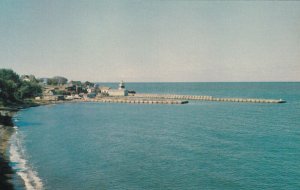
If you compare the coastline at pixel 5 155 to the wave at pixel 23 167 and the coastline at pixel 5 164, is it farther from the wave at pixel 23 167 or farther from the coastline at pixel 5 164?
the wave at pixel 23 167

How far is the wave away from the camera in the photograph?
133 feet

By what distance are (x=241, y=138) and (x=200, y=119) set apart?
99.9 ft

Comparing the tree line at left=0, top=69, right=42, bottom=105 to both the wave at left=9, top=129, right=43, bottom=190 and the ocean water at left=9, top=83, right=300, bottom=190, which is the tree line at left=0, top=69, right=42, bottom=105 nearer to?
the ocean water at left=9, top=83, right=300, bottom=190

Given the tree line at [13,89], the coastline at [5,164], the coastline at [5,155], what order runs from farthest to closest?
1. the tree line at [13,89]
2. the coastline at [5,155]
3. the coastline at [5,164]

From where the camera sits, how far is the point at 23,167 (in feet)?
157

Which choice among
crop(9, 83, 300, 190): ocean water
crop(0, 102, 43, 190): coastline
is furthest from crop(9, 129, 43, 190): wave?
crop(0, 102, 43, 190): coastline

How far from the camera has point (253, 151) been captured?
56156 millimetres

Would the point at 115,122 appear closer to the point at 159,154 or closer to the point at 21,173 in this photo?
the point at 159,154

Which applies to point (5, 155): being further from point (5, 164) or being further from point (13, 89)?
point (13, 89)

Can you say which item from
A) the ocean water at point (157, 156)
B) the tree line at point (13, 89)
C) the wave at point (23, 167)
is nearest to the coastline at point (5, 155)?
the wave at point (23, 167)

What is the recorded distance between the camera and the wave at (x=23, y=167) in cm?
4050

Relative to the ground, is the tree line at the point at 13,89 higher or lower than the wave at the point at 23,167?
higher

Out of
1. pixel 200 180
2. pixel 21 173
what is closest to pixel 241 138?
→ pixel 200 180

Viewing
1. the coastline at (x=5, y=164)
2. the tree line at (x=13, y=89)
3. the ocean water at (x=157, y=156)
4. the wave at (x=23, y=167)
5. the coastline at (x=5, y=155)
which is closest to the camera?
the coastline at (x=5, y=164)
